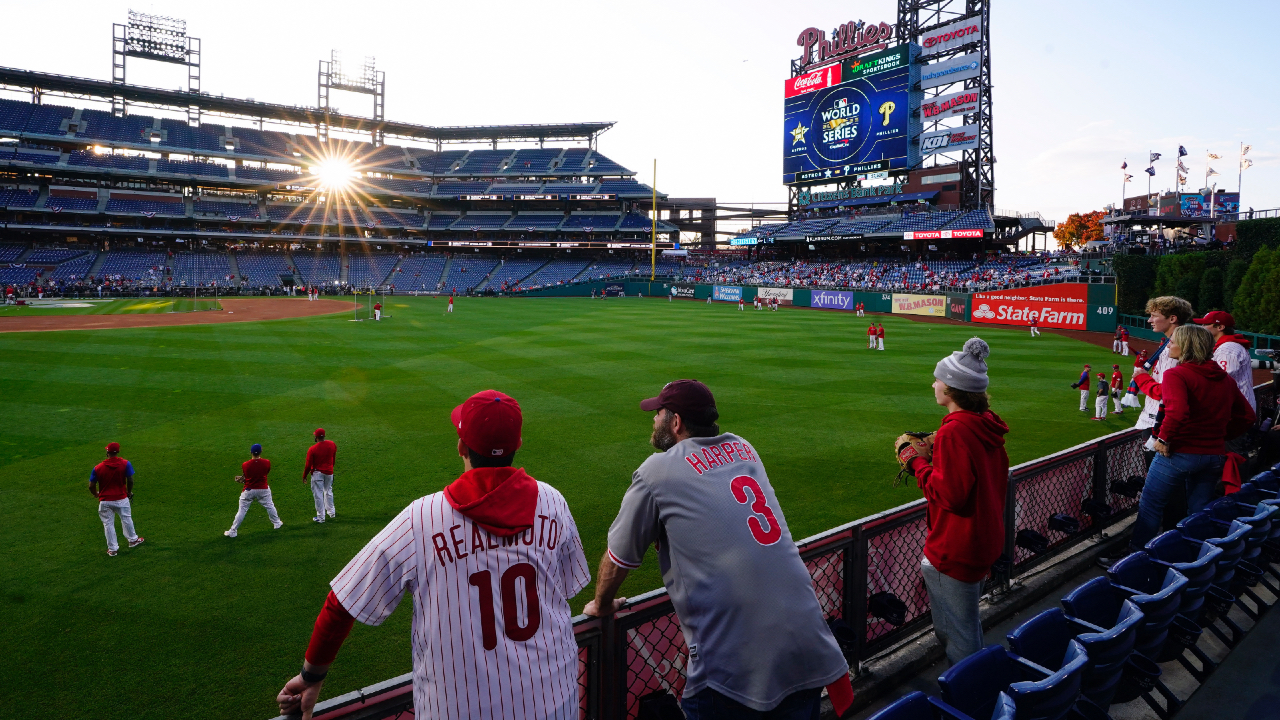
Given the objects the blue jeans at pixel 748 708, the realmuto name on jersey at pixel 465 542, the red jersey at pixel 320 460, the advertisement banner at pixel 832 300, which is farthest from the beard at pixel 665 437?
the advertisement banner at pixel 832 300

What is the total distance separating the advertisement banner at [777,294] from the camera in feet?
202

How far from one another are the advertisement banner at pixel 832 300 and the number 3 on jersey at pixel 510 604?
53838mm

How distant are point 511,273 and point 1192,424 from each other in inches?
3133

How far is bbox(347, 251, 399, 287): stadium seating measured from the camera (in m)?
74.8

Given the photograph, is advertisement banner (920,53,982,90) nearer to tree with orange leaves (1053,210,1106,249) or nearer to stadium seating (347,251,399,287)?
stadium seating (347,251,399,287)

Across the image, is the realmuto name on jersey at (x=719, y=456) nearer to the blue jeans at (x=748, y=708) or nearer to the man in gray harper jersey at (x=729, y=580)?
the man in gray harper jersey at (x=729, y=580)

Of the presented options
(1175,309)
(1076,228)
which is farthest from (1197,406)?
(1076,228)

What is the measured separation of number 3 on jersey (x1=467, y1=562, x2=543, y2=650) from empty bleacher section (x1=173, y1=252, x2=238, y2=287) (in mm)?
73589

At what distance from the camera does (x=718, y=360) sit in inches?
967

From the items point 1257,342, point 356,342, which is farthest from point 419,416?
point 1257,342

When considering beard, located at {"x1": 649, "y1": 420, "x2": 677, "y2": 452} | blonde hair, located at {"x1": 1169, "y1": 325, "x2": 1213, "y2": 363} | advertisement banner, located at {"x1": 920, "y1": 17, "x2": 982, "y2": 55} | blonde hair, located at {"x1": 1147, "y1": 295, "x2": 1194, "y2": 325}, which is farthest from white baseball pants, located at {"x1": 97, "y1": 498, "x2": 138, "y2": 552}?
advertisement banner, located at {"x1": 920, "y1": 17, "x2": 982, "y2": 55}

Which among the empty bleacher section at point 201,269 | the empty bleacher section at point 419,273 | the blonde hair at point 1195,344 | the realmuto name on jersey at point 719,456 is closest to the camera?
the realmuto name on jersey at point 719,456

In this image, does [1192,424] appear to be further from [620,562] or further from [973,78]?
[973,78]

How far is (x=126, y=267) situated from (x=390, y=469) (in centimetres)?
7134
